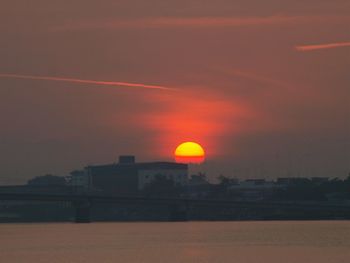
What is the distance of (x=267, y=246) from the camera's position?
120 metres

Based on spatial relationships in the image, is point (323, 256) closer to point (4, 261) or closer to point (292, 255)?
point (292, 255)

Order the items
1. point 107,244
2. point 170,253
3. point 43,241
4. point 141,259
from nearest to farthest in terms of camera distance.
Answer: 1. point 141,259
2. point 170,253
3. point 107,244
4. point 43,241

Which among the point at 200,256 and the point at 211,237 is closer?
the point at 200,256

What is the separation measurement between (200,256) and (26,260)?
1507cm

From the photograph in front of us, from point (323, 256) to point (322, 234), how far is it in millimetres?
49163

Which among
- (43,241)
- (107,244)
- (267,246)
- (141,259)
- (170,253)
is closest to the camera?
(141,259)

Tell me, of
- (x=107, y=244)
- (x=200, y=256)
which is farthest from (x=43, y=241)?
(x=200, y=256)

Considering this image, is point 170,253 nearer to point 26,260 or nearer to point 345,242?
point 26,260

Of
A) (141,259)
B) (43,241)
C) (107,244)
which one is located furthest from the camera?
(43,241)

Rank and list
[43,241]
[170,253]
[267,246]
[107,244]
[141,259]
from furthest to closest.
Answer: [43,241] → [107,244] → [267,246] → [170,253] → [141,259]

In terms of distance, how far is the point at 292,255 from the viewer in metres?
104

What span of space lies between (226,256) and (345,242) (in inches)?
1036

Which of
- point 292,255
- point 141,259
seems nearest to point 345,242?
point 292,255

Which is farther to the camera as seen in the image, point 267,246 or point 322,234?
point 322,234
